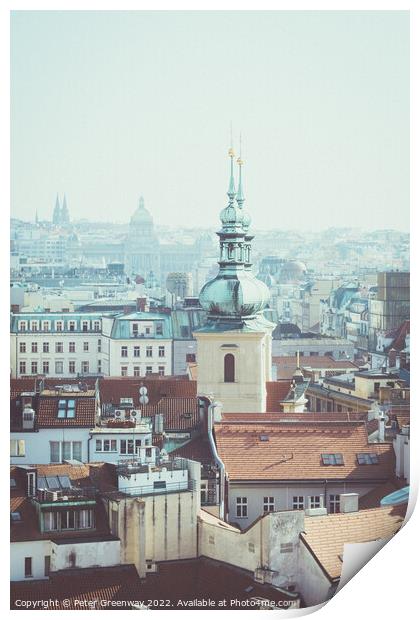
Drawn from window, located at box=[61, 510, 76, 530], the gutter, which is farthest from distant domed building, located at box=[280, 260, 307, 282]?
window, located at box=[61, 510, 76, 530]

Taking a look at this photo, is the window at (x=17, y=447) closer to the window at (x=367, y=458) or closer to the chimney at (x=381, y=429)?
the window at (x=367, y=458)

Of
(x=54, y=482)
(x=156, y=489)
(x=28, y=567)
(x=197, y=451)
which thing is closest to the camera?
(x=28, y=567)

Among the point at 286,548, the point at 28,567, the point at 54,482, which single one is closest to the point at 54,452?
the point at 54,482

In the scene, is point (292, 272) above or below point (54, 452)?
above

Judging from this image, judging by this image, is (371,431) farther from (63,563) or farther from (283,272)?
(283,272)

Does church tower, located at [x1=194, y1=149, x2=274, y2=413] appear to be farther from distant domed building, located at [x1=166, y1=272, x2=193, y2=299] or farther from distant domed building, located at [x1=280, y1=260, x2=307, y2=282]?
distant domed building, located at [x1=280, y1=260, x2=307, y2=282]

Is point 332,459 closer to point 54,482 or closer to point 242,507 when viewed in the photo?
point 242,507

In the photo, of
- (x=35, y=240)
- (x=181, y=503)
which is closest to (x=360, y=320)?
(x=35, y=240)
